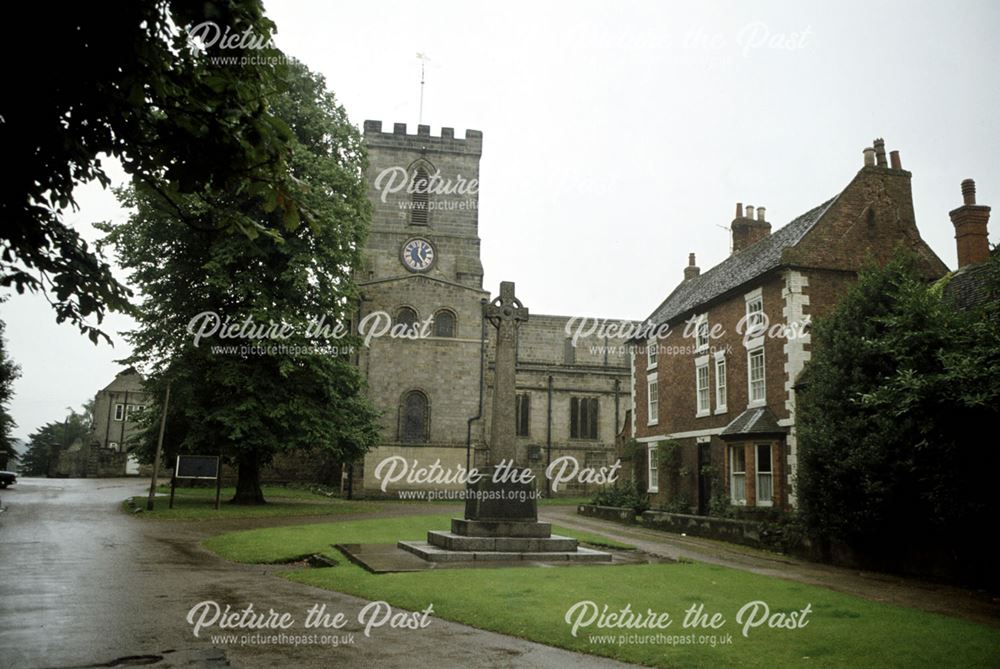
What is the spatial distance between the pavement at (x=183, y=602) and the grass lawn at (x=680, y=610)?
1.71 feet

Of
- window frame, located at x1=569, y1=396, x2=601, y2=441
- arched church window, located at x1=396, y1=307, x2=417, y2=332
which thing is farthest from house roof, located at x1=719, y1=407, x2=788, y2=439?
window frame, located at x1=569, y1=396, x2=601, y2=441

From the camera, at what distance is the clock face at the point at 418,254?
4075 centimetres

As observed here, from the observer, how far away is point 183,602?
8766 mm

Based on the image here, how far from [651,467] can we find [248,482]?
51.9ft

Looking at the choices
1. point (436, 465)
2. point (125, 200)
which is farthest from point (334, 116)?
→ point (436, 465)

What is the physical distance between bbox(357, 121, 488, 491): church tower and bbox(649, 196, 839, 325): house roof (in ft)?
37.2

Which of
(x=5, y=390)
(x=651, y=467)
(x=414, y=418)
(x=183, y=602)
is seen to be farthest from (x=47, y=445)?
(x=183, y=602)

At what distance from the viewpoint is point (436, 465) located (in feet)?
123

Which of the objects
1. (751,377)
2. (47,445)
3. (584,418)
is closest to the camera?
(751,377)

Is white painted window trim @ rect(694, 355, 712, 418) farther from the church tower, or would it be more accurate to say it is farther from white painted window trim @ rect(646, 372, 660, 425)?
the church tower

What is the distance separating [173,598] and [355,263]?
762 inches

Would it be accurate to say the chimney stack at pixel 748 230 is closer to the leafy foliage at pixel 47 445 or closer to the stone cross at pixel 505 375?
the stone cross at pixel 505 375

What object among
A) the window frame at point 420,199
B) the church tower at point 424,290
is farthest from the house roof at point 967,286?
the window frame at point 420,199

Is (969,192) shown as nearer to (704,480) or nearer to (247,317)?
(704,480)
